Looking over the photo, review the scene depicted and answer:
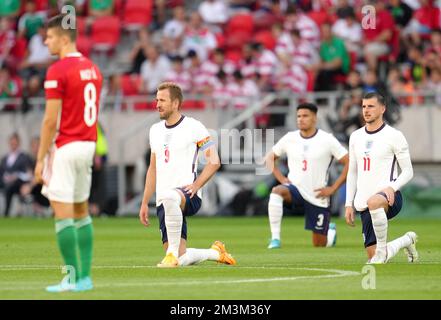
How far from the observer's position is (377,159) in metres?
14.4

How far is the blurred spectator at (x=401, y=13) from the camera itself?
29250 millimetres

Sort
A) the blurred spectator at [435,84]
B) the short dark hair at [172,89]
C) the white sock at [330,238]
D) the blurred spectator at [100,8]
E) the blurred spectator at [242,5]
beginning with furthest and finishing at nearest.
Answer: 1. the blurred spectator at [100,8]
2. the blurred spectator at [242,5]
3. the blurred spectator at [435,84]
4. the white sock at [330,238]
5. the short dark hair at [172,89]

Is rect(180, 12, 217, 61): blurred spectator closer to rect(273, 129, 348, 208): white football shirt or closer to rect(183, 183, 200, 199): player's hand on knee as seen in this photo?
rect(273, 129, 348, 208): white football shirt

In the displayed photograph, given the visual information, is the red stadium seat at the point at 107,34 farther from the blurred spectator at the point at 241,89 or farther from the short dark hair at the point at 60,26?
the short dark hair at the point at 60,26

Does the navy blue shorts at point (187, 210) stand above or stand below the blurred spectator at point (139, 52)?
below

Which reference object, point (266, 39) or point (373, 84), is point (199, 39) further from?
point (373, 84)

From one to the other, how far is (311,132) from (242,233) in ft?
A: 12.6

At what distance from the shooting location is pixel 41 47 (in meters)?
32.6

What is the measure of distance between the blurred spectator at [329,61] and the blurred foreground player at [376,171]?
14060mm

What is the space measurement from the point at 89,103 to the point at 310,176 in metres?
8.21

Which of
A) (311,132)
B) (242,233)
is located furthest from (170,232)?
(242,233)

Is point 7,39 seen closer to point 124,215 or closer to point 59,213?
point 124,215

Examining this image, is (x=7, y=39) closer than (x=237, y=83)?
No

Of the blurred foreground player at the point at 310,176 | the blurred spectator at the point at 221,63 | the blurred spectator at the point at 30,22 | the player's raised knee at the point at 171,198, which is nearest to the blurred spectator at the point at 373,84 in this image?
the blurred spectator at the point at 221,63
